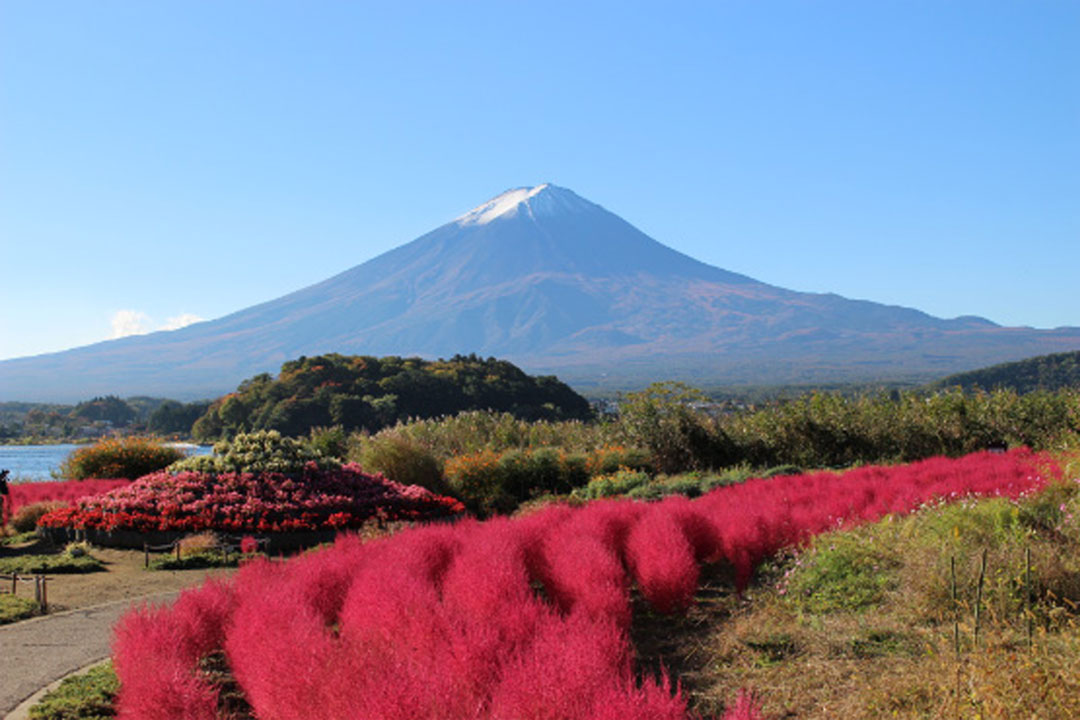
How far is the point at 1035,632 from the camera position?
213 inches

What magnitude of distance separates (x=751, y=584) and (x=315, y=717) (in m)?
4.94

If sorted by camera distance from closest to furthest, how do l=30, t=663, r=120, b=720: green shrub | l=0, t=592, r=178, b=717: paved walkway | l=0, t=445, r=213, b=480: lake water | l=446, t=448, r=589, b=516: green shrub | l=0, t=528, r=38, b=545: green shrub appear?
l=30, t=663, r=120, b=720: green shrub, l=0, t=592, r=178, b=717: paved walkway, l=0, t=528, r=38, b=545: green shrub, l=446, t=448, r=589, b=516: green shrub, l=0, t=445, r=213, b=480: lake water

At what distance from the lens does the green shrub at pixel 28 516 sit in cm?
1384

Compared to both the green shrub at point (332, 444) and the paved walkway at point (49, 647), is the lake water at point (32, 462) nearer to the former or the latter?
the green shrub at point (332, 444)

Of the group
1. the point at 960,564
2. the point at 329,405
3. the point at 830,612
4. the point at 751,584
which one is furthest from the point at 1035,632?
the point at 329,405

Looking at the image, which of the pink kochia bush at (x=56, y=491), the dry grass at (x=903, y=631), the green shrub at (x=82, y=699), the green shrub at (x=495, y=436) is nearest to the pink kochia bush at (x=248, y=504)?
the pink kochia bush at (x=56, y=491)

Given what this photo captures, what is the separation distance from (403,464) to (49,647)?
1092 cm

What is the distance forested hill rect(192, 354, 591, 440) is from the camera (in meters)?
36.0

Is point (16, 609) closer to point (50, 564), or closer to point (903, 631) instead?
point (50, 564)

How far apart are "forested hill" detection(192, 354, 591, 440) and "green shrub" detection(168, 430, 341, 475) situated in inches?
783

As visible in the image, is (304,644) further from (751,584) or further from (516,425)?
(516,425)

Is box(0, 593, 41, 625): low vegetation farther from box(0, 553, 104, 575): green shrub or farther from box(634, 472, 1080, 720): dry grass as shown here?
box(634, 472, 1080, 720): dry grass

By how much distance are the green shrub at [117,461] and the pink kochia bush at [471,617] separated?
12576 millimetres

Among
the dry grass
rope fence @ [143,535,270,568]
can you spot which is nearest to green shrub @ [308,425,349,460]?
rope fence @ [143,535,270,568]
